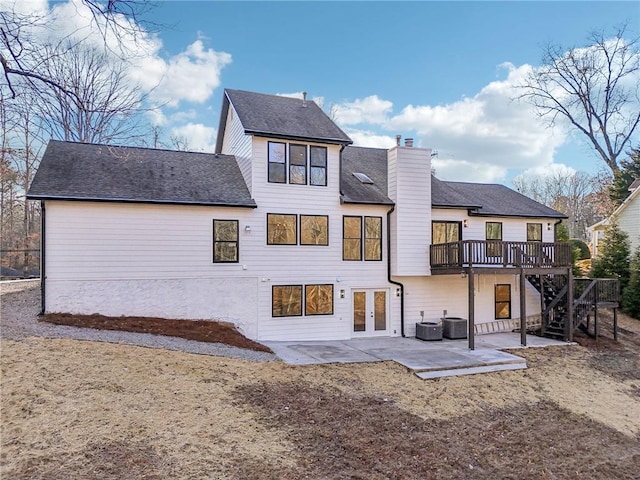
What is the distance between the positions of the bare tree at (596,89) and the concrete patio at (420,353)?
2133 cm

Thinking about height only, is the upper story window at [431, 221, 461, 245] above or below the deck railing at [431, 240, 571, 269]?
above

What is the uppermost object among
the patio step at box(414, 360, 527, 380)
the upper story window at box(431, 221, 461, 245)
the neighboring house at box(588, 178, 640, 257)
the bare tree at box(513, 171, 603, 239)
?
the bare tree at box(513, 171, 603, 239)

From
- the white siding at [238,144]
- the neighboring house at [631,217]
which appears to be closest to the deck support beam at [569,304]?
the neighboring house at [631,217]

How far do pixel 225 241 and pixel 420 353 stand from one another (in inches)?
264

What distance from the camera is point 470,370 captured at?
10961 mm

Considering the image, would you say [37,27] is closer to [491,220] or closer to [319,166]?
[319,166]

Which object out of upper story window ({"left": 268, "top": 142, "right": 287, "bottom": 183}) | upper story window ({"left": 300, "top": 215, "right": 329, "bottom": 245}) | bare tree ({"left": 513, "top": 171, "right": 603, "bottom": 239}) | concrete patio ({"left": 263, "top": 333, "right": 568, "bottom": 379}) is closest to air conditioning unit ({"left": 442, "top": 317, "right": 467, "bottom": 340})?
concrete patio ({"left": 263, "top": 333, "right": 568, "bottom": 379})

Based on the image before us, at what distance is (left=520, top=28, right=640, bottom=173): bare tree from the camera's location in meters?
27.8

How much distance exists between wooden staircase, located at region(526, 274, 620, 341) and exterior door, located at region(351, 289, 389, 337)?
5929mm

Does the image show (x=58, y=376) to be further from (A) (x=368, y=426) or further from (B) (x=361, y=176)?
(B) (x=361, y=176)

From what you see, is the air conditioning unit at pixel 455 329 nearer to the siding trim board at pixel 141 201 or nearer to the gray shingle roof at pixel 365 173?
the gray shingle roof at pixel 365 173

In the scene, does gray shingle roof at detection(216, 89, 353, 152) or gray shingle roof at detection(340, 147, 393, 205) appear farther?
gray shingle roof at detection(340, 147, 393, 205)

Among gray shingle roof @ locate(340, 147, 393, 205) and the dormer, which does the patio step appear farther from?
the dormer

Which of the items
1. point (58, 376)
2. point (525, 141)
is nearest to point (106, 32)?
point (58, 376)
